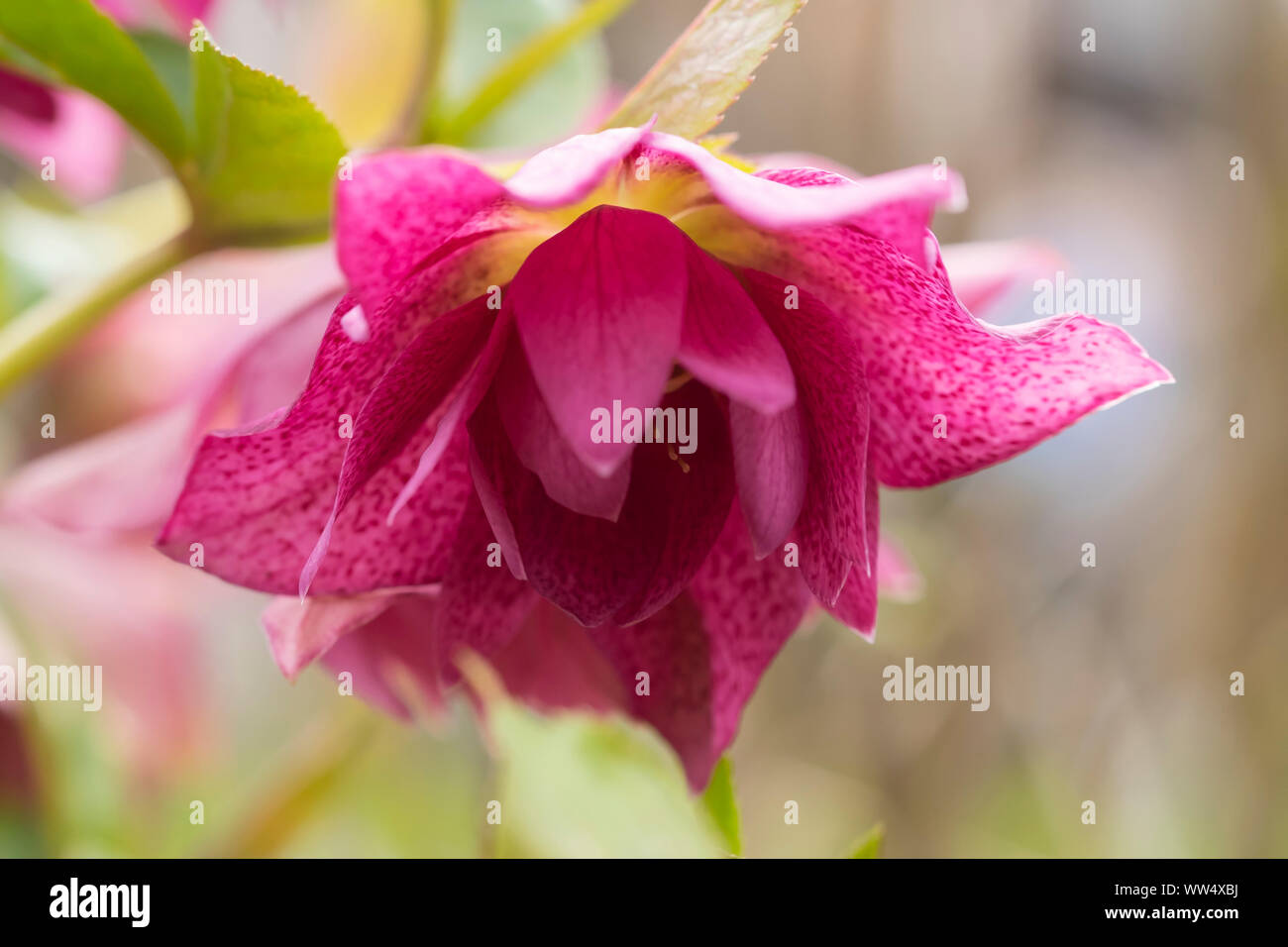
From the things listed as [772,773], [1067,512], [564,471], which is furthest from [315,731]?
[1067,512]

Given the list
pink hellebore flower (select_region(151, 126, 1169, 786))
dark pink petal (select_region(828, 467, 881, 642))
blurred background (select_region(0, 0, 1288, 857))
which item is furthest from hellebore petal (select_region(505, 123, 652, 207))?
blurred background (select_region(0, 0, 1288, 857))

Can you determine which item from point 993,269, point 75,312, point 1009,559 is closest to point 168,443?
point 75,312

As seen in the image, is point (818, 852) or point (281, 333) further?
point (818, 852)

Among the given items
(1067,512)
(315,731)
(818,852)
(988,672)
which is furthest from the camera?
(1067,512)

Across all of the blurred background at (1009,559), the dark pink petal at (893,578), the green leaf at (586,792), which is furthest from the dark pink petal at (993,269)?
the blurred background at (1009,559)

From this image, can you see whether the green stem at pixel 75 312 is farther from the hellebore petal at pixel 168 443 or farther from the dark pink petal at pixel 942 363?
the dark pink petal at pixel 942 363

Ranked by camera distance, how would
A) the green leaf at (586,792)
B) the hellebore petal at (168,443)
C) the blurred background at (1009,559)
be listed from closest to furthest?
the hellebore petal at (168,443), the green leaf at (586,792), the blurred background at (1009,559)

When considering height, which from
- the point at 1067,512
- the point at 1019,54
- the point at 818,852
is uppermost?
the point at 1019,54
